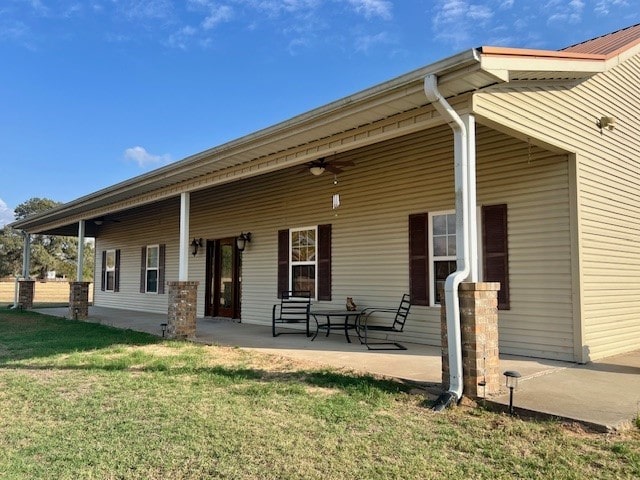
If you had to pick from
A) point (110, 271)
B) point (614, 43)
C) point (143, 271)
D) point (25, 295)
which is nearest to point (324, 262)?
point (614, 43)

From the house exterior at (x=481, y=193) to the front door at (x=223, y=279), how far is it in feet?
3.16

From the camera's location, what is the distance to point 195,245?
11945mm

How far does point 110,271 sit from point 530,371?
14.4m

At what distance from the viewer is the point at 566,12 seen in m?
9.22

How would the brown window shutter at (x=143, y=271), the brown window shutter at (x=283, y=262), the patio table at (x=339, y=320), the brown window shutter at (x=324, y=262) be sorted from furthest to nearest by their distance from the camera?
the brown window shutter at (x=143, y=271) < the brown window shutter at (x=283, y=262) < the brown window shutter at (x=324, y=262) < the patio table at (x=339, y=320)

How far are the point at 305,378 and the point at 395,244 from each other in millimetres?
3330

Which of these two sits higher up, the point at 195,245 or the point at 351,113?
the point at 351,113

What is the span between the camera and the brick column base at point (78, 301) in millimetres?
11516

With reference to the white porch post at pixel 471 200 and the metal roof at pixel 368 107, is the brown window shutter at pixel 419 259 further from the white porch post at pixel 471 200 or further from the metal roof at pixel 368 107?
the white porch post at pixel 471 200

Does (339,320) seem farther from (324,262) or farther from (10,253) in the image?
(10,253)

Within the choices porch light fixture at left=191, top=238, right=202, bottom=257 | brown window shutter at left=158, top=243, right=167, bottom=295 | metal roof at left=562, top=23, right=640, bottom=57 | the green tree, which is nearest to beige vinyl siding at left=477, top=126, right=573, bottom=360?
metal roof at left=562, top=23, right=640, bottom=57

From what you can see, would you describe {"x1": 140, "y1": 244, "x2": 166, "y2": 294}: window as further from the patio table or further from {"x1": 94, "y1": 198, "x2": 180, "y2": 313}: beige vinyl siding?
the patio table

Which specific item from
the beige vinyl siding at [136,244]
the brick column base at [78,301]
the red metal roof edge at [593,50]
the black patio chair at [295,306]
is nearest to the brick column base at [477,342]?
the red metal roof edge at [593,50]

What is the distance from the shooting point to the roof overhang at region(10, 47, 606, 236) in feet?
13.3
